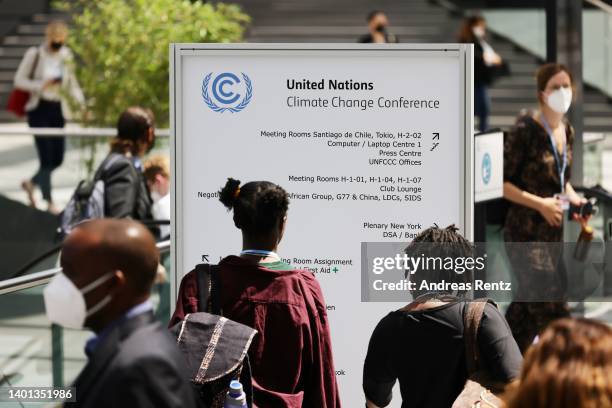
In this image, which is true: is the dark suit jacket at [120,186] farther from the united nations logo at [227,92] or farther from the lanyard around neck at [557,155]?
the lanyard around neck at [557,155]

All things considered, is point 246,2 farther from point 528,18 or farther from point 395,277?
point 395,277

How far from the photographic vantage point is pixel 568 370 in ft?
8.79

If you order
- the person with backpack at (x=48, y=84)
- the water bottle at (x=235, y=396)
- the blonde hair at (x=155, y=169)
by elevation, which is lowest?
the water bottle at (x=235, y=396)

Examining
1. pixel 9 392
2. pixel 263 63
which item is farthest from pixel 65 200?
pixel 263 63

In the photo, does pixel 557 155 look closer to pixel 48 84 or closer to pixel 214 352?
pixel 214 352

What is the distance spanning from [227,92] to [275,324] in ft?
4.66

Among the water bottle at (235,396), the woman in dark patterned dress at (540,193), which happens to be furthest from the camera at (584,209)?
the water bottle at (235,396)

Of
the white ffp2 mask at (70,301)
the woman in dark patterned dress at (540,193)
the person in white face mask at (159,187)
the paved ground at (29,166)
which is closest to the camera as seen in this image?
the white ffp2 mask at (70,301)

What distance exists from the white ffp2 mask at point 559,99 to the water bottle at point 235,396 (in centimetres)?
396

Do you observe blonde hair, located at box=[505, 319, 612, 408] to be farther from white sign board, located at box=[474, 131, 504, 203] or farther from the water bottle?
Result: white sign board, located at box=[474, 131, 504, 203]

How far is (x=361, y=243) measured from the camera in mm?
5512

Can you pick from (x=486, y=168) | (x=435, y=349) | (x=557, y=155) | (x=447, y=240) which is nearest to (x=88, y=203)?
(x=486, y=168)

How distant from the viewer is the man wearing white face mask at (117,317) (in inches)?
120

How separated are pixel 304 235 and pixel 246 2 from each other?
18.0 m
